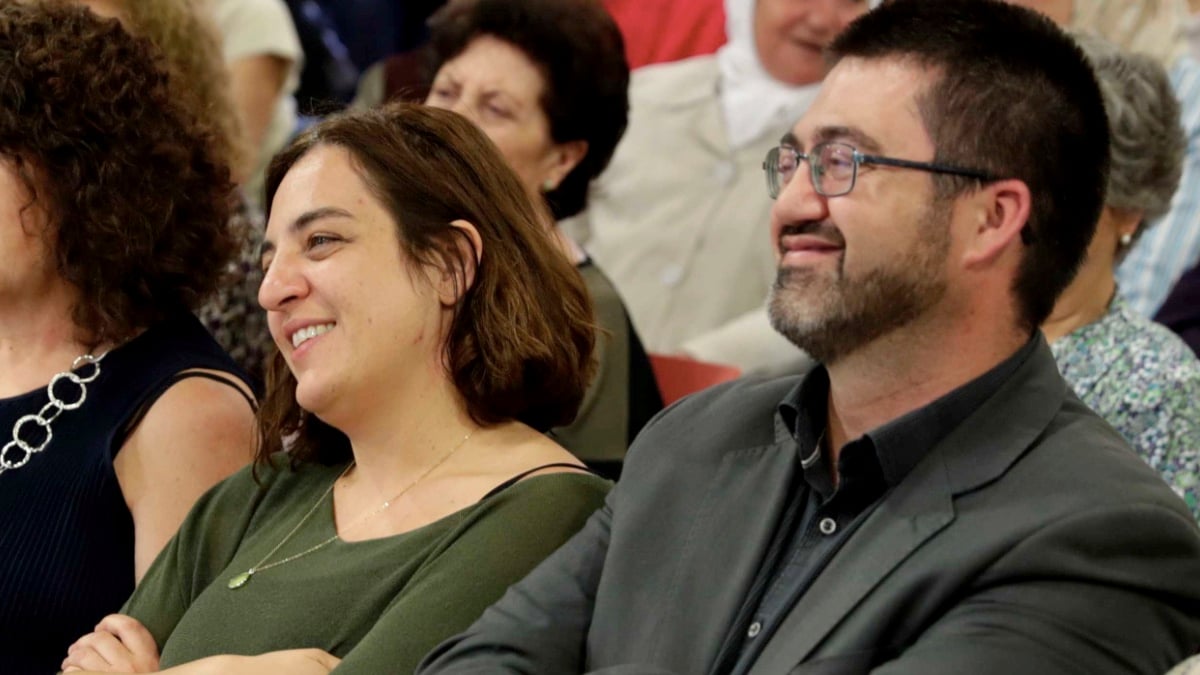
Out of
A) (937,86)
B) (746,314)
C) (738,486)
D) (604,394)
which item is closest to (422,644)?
(738,486)

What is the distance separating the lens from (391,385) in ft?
7.86

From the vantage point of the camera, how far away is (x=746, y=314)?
12.5 ft

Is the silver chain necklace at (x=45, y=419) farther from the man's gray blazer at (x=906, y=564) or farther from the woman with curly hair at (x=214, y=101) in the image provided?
the man's gray blazer at (x=906, y=564)

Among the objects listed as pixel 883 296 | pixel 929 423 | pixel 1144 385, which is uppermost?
pixel 883 296

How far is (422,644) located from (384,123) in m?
0.75

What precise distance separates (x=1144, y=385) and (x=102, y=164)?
1637mm

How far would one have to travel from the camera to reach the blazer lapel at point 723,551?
6.38 feet

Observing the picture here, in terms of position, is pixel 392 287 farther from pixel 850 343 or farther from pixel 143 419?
pixel 850 343

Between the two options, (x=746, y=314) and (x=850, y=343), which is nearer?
(x=850, y=343)

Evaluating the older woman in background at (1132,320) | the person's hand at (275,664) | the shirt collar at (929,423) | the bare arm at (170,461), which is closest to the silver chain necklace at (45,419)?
the bare arm at (170,461)

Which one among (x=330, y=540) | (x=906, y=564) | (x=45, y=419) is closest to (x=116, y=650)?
(x=330, y=540)

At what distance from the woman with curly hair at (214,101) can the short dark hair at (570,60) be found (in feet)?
1.64

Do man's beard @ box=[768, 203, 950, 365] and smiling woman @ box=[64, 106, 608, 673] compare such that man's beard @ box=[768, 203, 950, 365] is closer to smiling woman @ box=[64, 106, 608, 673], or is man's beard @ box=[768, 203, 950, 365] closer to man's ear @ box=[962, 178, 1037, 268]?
man's ear @ box=[962, 178, 1037, 268]

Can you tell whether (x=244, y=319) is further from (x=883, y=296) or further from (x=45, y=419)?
(x=883, y=296)
